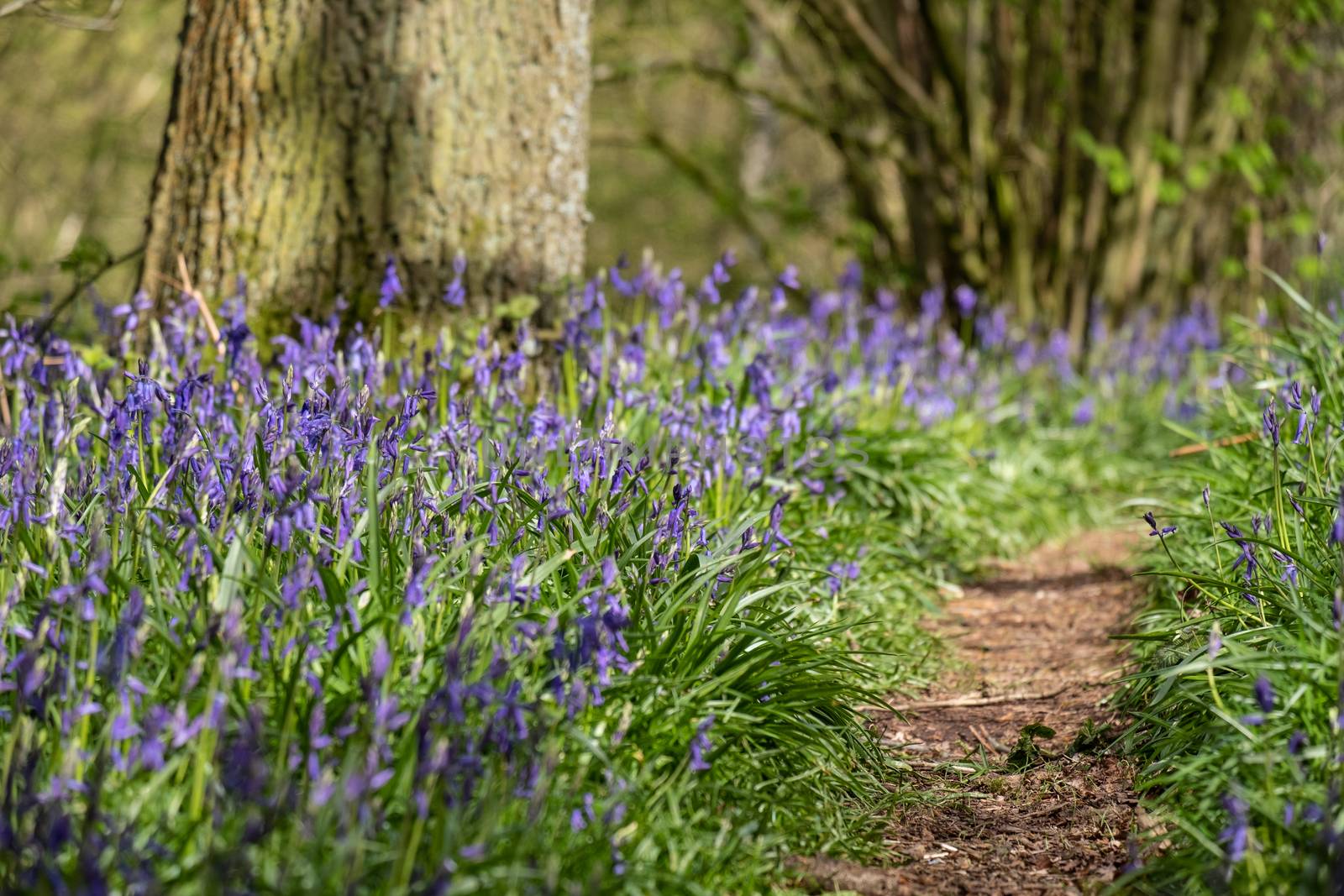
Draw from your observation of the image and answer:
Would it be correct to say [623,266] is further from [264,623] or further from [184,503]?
[264,623]

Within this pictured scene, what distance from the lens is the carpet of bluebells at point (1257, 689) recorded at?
6.46 ft

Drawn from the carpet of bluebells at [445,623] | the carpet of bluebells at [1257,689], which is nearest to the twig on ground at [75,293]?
the carpet of bluebells at [445,623]

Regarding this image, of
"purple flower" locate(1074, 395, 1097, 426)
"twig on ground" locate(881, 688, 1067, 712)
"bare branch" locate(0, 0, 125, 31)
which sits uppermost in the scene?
"bare branch" locate(0, 0, 125, 31)

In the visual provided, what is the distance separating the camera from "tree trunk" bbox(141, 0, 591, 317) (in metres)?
4.05

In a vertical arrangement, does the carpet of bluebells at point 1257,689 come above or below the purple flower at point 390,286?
below

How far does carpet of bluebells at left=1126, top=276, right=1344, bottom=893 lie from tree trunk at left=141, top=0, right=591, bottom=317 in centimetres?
242

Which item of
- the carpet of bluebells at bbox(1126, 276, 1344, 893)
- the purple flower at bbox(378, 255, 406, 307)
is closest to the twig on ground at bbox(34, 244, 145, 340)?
the purple flower at bbox(378, 255, 406, 307)

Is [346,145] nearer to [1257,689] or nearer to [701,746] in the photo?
[701,746]

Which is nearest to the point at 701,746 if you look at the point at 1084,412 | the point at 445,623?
the point at 445,623

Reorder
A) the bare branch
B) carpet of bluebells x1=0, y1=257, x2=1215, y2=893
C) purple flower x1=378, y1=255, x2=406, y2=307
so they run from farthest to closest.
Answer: the bare branch, purple flower x1=378, y1=255, x2=406, y2=307, carpet of bluebells x1=0, y1=257, x2=1215, y2=893

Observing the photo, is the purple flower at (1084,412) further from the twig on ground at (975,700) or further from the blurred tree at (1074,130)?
the twig on ground at (975,700)

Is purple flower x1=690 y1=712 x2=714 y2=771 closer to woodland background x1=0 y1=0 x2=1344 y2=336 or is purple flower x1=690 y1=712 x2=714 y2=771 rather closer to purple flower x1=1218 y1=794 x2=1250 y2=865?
purple flower x1=1218 y1=794 x2=1250 y2=865

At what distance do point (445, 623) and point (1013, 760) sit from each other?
1.38m

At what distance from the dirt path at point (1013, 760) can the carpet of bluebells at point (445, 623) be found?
118mm
